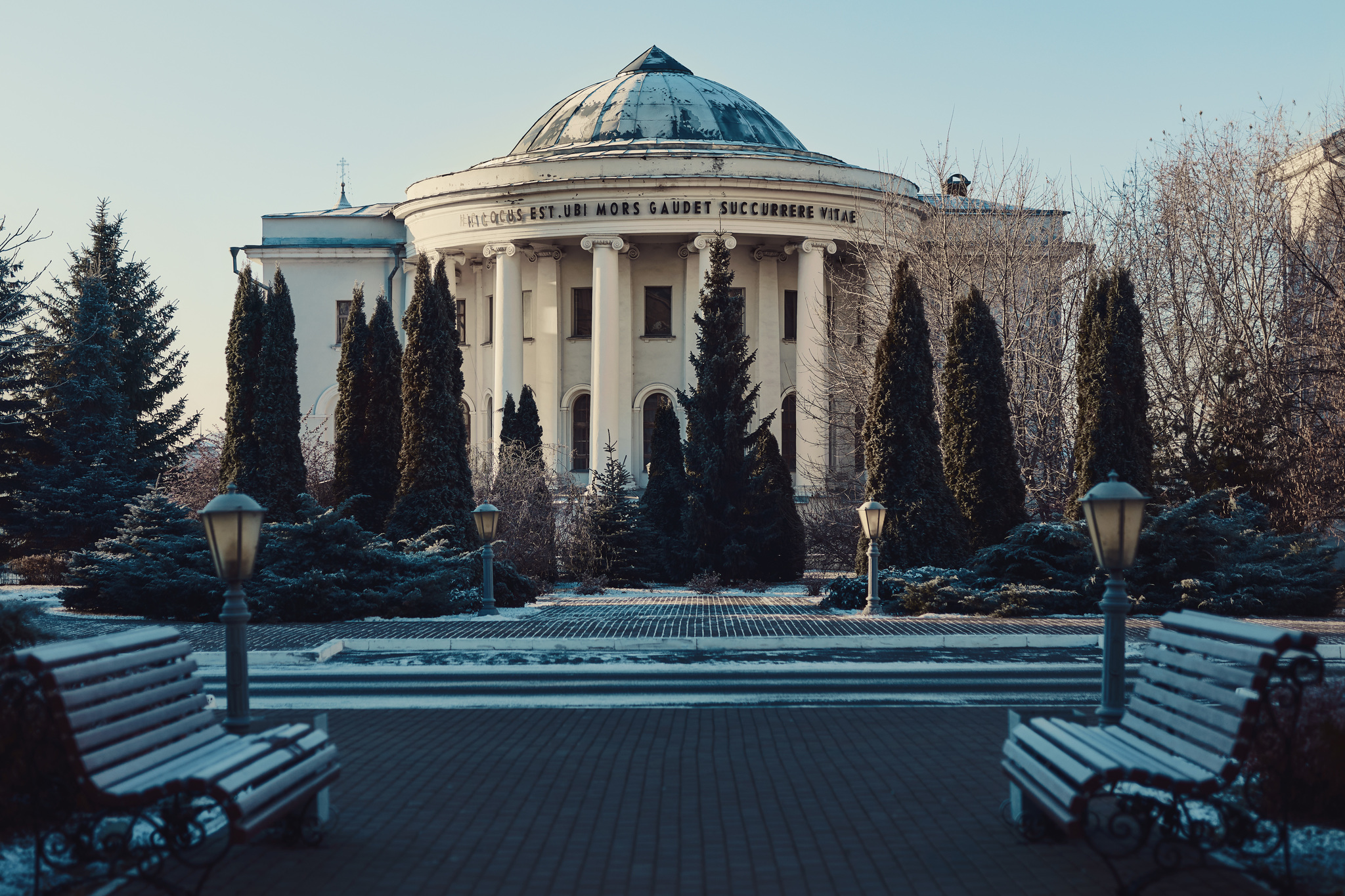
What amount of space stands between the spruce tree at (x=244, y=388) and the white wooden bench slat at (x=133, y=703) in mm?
19608

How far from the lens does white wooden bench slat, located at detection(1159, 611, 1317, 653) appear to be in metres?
5.26

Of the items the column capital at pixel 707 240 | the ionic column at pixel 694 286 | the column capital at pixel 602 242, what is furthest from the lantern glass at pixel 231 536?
the column capital at pixel 602 242

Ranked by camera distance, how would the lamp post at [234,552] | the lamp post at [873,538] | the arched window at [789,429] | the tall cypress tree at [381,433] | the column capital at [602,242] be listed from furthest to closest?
the arched window at [789,429], the column capital at [602,242], the tall cypress tree at [381,433], the lamp post at [873,538], the lamp post at [234,552]

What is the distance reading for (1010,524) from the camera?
79.4 feet

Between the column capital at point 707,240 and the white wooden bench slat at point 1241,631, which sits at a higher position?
the column capital at point 707,240

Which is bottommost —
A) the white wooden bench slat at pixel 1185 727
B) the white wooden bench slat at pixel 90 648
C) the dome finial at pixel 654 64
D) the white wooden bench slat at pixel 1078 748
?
the white wooden bench slat at pixel 1078 748

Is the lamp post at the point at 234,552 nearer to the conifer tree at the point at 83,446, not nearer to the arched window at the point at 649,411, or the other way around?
the conifer tree at the point at 83,446

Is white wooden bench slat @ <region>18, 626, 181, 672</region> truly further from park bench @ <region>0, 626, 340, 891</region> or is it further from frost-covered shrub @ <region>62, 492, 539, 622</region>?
frost-covered shrub @ <region>62, 492, 539, 622</region>

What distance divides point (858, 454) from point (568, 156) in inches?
572

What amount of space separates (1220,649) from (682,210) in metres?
38.8

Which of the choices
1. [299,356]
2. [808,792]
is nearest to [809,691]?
[808,792]

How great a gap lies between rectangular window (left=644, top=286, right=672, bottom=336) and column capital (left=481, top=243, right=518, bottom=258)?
5.38 metres

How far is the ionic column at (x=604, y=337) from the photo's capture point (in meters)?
43.8

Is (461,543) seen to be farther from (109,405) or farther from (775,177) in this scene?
(775,177)
